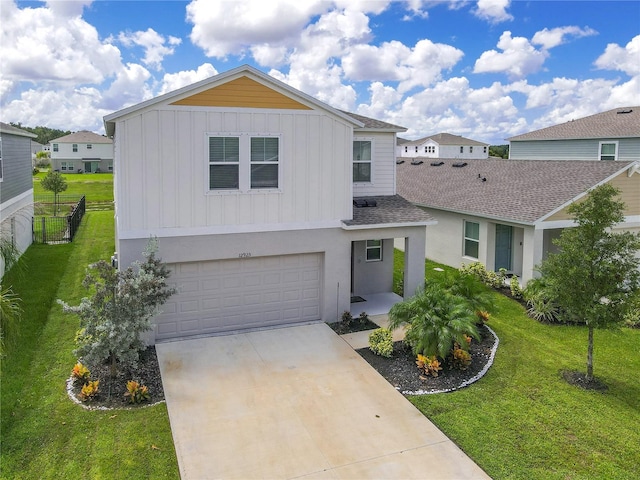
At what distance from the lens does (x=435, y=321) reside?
1085cm

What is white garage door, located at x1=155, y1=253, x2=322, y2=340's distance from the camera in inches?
495

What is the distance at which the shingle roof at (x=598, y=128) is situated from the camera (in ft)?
89.2

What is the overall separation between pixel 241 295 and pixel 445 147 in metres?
59.5

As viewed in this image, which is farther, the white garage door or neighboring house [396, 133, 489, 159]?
neighboring house [396, 133, 489, 159]

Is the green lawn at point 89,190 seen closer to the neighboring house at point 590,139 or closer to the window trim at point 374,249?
the window trim at point 374,249

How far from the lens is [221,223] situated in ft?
40.7

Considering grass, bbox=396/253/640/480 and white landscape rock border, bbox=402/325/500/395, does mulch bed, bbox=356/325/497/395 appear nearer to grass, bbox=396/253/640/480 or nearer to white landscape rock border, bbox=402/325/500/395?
white landscape rock border, bbox=402/325/500/395

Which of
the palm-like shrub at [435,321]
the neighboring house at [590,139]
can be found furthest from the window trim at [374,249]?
the neighboring house at [590,139]

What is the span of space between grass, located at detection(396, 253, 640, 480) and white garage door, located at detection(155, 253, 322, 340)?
4.92 meters

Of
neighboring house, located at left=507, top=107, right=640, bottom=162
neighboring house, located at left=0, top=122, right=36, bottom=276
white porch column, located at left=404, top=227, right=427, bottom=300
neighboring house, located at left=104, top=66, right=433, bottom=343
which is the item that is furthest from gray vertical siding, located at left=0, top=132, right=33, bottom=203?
neighboring house, located at left=507, top=107, right=640, bottom=162

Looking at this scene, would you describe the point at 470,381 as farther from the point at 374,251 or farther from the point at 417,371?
the point at 374,251

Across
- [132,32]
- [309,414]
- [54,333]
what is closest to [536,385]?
[309,414]

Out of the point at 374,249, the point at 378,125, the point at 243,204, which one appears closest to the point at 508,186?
the point at 374,249

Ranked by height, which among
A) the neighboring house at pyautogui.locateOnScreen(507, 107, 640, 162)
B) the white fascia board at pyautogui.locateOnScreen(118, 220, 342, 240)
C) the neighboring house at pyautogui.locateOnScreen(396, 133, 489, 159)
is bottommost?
the white fascia board at pyautogui.locateOnScreen(118, 220, 342, 240)
